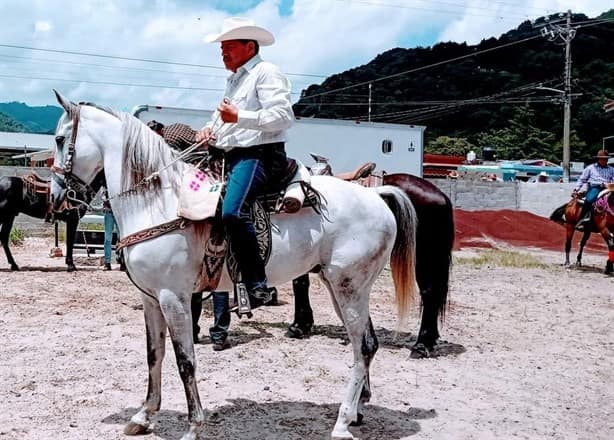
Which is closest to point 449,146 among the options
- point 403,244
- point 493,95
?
point 493,95

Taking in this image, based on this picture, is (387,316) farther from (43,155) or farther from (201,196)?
(43,155)

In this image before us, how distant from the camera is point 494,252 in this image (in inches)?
601

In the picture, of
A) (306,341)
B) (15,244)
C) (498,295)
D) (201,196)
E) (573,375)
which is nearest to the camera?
(201,196)

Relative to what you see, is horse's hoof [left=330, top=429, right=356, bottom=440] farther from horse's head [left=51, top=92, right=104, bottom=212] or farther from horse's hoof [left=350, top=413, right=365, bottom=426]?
horse's head [left=51, top=92, right=104, bottom=212]

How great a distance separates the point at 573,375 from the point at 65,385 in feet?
14.0

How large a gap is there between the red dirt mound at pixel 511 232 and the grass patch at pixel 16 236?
10.9 metres

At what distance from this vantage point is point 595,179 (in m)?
12.6

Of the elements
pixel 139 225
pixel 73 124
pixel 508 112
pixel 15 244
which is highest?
pixel 508 112

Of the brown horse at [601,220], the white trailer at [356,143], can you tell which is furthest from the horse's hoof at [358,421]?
the white trailer at [356,143]

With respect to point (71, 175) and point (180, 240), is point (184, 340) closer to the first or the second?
point (180, 240)

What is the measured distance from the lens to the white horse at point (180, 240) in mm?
3695

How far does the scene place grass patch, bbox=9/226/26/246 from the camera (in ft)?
48.3

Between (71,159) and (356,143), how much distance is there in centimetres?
1401

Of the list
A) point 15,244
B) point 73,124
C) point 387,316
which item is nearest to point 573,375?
point 387,316
